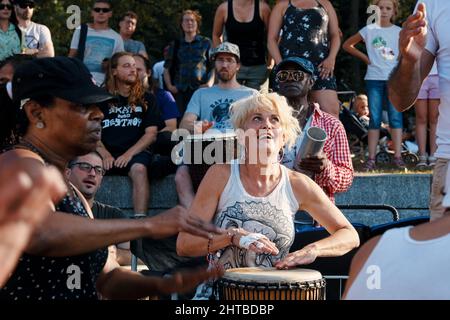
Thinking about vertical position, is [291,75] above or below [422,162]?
above

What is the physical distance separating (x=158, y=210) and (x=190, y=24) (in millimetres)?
2544

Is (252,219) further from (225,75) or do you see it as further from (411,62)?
(225,75)

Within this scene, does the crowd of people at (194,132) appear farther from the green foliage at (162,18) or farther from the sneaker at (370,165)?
the green foliage at (162,18)

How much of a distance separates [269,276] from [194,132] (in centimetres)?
366

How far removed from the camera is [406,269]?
2.58 m

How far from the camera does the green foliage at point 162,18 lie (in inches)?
676

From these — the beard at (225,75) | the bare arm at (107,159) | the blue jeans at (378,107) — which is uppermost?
the beard at (225,75)

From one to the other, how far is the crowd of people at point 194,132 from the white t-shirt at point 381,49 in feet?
0.05

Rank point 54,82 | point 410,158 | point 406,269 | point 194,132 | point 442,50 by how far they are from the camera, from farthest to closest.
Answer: point 410,158 < point 194,132 < point 442,50 < point 54,82 < point 406,269

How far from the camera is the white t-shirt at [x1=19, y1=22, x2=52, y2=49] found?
9.45m

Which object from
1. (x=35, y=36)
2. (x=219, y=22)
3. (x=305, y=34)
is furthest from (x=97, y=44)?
(x=305, y=34)

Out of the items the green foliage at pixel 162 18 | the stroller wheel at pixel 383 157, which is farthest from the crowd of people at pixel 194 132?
the green foliage at pixel 162 18
